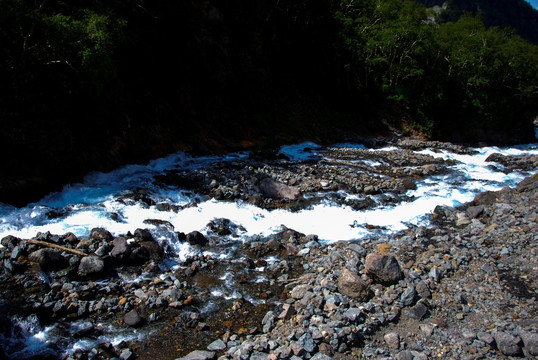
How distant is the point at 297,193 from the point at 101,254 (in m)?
7.63

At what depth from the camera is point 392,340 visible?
5.58 m

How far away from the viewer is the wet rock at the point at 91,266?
24.9 feet

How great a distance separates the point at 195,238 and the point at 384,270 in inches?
199

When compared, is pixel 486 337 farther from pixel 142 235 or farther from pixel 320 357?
pixel 142 235

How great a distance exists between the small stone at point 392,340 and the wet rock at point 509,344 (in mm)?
1514

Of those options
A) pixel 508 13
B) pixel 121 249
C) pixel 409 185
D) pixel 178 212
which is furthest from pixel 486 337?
pixel 508 13

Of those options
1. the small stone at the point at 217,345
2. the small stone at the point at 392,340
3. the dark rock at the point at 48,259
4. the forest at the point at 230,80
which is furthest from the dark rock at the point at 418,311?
the forest at the point at 230,80

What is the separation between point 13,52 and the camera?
10.7 m

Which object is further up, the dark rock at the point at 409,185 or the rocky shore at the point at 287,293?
the rocky shore at the point at 287,293

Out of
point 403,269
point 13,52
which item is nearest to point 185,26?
point 13,52

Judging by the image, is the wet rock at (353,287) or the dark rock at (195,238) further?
the dark rock at (195,238)

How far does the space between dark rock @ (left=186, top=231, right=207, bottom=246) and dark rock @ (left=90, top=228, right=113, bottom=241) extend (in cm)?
200

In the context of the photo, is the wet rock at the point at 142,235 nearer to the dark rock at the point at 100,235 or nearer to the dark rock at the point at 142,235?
the dark rock at the point at 142,235

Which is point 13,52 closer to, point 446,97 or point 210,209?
point 210,209
